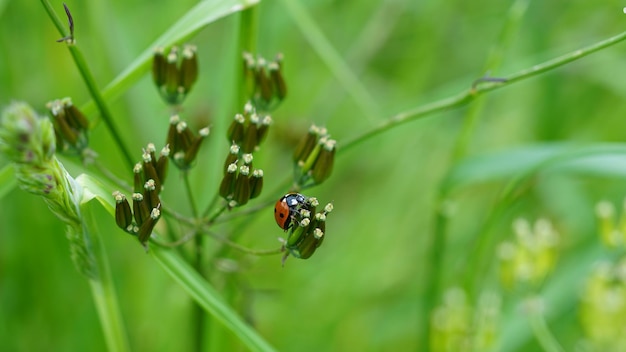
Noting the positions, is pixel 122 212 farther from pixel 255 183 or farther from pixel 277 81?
pixel 277 81

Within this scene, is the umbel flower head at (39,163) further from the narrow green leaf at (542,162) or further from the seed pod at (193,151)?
the narrow green leaf at (542,162)

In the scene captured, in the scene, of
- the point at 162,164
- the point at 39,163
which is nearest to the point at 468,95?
the point at 162,164

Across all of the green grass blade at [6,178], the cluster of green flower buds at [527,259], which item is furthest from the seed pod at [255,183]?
the cluster of green flower buds at [527,259]

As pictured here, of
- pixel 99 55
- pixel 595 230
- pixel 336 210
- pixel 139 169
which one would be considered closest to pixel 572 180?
pixel 595 230

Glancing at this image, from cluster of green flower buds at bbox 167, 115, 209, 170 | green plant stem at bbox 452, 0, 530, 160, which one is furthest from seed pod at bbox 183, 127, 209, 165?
green plant stem at bbox 452, 0, 530, 160

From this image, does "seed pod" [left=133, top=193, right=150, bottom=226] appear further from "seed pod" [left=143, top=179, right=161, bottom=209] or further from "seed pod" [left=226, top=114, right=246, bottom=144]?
"seed pod" [left=226, top=114, right=246, bottom=144]
